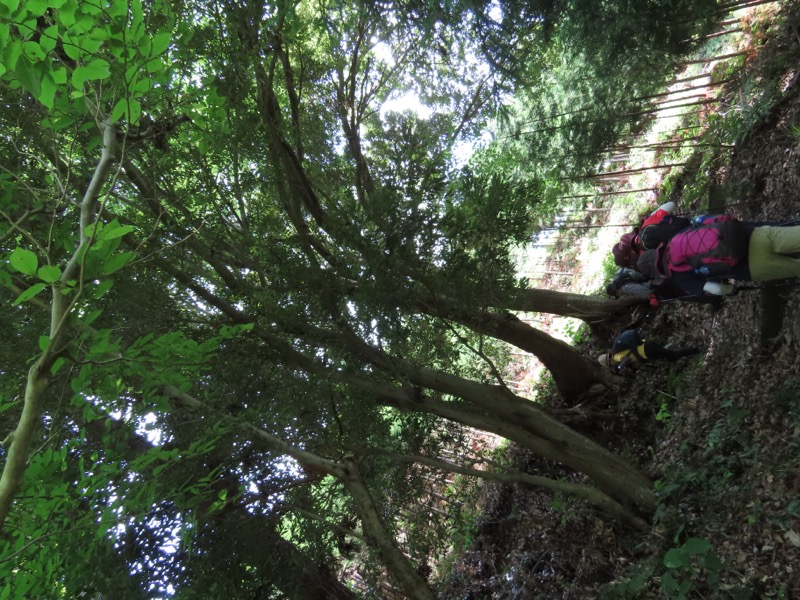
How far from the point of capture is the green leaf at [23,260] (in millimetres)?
1749

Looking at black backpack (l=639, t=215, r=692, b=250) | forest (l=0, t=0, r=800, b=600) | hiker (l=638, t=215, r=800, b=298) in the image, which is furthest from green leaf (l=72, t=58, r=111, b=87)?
black backpack (l=639, t=215, r=692, b=250)

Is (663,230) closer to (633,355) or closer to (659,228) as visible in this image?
(659,228)

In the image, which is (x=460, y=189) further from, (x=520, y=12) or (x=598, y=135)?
(x=598, y=135)

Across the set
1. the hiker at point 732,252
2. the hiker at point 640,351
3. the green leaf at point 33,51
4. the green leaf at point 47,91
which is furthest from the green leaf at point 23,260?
the hiker at point 640,351

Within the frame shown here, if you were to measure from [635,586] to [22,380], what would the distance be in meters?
6.12

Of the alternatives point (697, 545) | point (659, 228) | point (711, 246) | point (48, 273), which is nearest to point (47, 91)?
point (48, 273)

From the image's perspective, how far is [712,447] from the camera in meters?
5.43

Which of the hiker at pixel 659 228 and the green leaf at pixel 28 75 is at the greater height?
the hiker at pixel 659 228

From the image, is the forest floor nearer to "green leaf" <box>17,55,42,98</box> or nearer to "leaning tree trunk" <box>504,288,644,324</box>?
"leaning tree trunk" <box>504,288,644,324</box>

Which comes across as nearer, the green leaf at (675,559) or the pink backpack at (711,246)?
the green leaf at (675,559)

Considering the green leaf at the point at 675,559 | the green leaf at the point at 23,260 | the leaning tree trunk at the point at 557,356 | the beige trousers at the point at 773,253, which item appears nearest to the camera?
the green leaf at the point at 23,260

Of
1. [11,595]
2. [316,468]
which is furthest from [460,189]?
[11,595]

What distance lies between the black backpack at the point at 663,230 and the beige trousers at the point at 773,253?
2.24 ft

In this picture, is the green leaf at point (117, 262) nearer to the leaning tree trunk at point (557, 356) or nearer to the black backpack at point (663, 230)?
the black backpack at point (663, 230)
